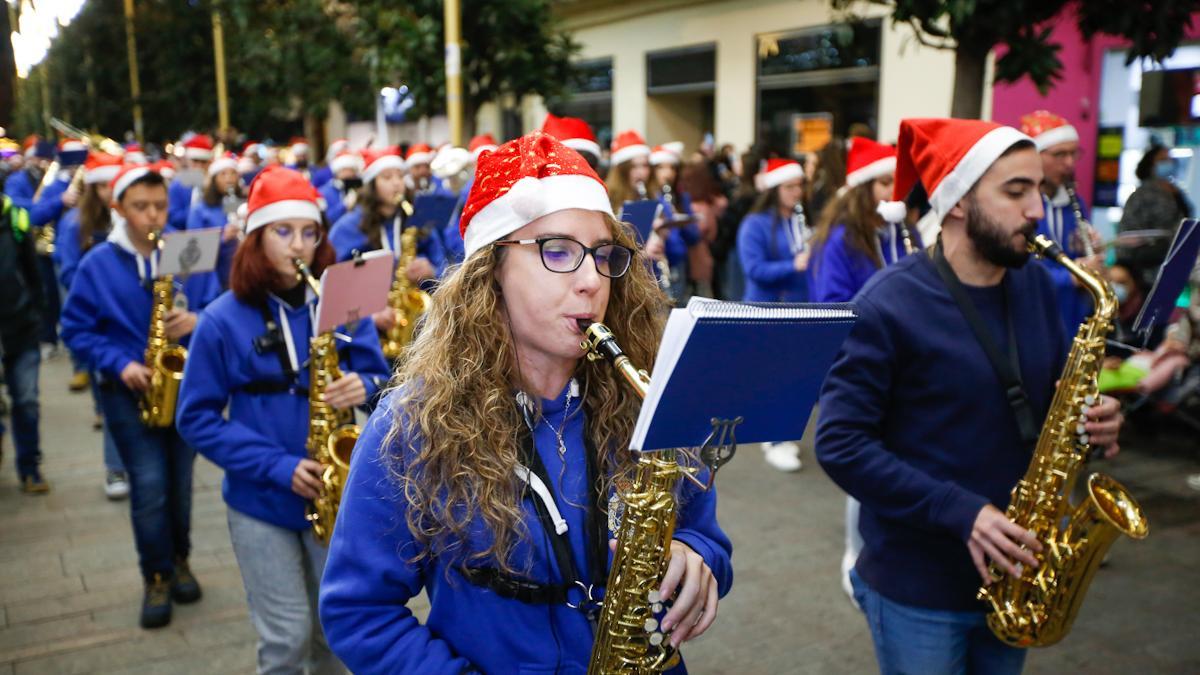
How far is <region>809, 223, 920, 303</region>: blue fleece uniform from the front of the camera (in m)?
5.29

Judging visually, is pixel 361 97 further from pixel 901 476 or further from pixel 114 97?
pixel 114 97

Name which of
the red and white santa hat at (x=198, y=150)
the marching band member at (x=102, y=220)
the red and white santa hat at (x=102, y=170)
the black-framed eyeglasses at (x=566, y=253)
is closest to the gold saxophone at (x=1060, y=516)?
the black-framed eyeglasses at (x=566, y=253)

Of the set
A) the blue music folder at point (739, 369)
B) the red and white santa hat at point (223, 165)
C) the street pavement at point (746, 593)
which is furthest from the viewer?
the red and white santa hat at point (223, 165)

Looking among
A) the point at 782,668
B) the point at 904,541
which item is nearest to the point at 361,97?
the point at 782,668

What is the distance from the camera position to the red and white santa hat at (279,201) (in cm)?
387

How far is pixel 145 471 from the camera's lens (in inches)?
191

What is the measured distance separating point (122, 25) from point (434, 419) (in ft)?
114

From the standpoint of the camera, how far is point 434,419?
200 cm

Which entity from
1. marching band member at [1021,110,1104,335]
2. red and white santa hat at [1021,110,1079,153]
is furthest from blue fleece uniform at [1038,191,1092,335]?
red and white santa hat at [1021,110,1079,153]

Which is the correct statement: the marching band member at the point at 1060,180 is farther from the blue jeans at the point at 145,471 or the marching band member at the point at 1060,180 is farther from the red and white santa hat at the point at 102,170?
the red and white santa hat at the point at 102,170

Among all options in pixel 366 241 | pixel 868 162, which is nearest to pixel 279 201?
pixel 868 162

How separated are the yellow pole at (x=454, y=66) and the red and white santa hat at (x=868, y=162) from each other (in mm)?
5151

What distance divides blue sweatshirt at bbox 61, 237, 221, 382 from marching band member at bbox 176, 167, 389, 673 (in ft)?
5.07

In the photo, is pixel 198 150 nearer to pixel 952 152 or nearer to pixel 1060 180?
pixel 1060 180
